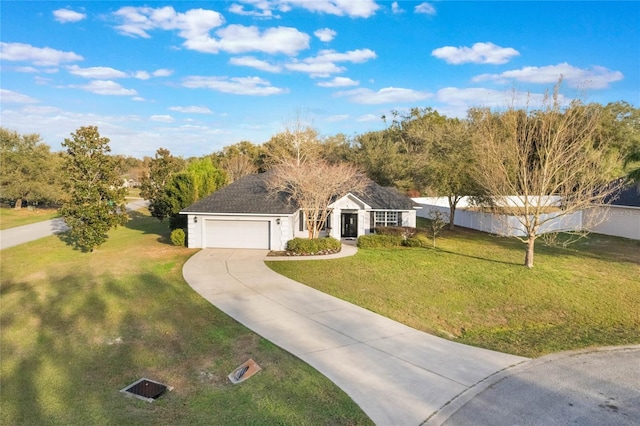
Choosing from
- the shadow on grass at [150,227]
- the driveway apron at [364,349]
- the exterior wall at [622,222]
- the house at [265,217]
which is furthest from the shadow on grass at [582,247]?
the shadow on grass at [150,227]

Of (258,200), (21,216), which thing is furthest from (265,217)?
(21,216)

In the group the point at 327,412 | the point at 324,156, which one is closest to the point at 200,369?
the point at 327,412

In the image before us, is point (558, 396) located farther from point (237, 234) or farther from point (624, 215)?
point (624, 215)

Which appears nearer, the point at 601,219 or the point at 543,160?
the point at 543,160

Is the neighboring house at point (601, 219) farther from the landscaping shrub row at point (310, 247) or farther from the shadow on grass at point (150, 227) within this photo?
the shadow on grass at point (150, 227)

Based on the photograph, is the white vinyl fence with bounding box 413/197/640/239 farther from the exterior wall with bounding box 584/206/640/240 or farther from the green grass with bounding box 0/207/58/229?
the green grass with bounding box 0/207/58/229

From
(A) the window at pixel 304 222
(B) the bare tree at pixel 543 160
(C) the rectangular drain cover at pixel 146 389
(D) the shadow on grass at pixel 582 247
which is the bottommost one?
(C) the rectangular drain cover at pixel 146 389
